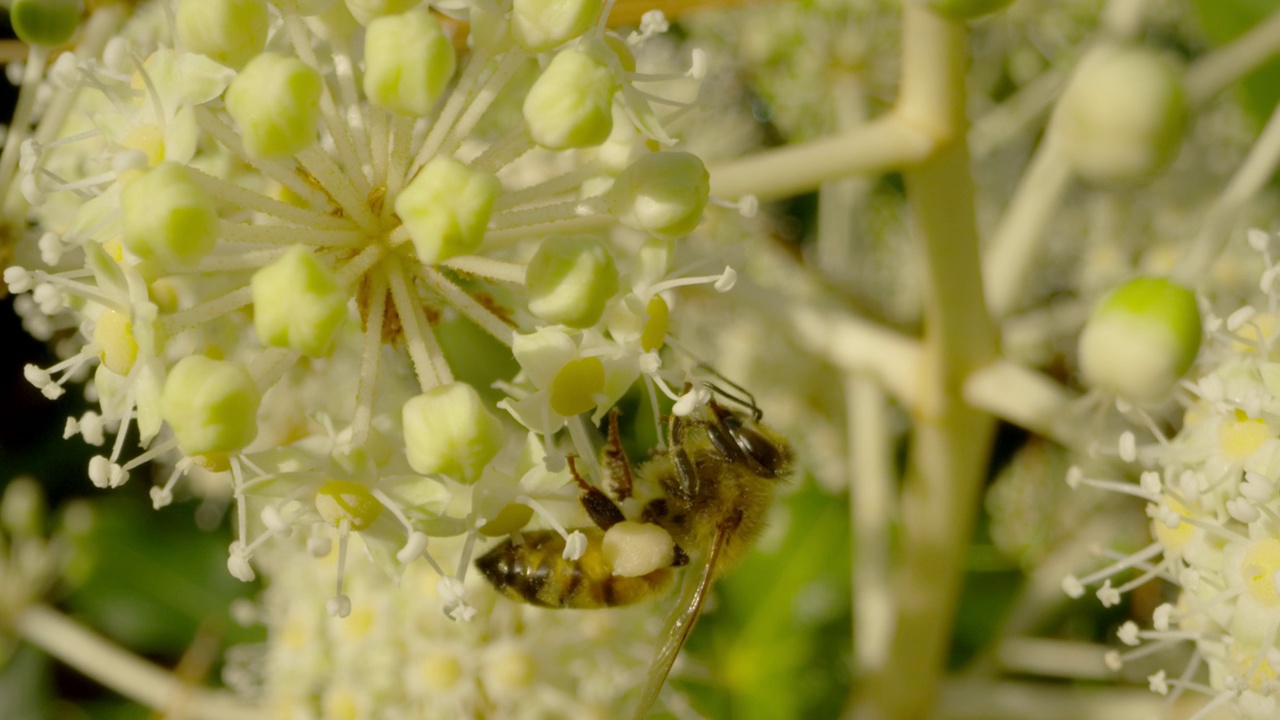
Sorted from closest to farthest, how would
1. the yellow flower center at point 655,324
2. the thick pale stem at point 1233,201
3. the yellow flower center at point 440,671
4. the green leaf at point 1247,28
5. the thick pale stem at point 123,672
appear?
the yellow flower center at point 655,324
the thick pale stem at point 1233,201
the yellow flower center at point 440,671
the green leaf at point 1247,28
the thick pale stem at point 123,672

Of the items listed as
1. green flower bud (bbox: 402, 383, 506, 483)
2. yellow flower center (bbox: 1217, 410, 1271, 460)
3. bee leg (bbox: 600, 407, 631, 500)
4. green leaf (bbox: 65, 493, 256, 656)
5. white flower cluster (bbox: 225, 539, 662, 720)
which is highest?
green flower bud (bbox: 402, 383, 506, 483)

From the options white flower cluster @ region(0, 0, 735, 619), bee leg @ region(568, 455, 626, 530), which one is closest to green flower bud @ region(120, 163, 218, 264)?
white flower cluster @ region(0, 0, 735, 619)

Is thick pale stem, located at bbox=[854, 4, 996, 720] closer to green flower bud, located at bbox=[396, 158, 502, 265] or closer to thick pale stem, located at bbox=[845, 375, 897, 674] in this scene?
thick pale stem, located at bbox=[845, 375, 897, 674]

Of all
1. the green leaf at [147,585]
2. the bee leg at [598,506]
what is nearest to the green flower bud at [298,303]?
the bee leg at [598,506]

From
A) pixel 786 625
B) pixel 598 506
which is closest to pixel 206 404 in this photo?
pixel 598 506

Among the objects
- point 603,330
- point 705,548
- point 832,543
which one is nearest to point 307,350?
point 603,330

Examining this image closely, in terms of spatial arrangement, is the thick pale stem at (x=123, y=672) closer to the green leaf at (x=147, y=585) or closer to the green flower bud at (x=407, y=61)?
the green leaf at (x=147, y=585)
